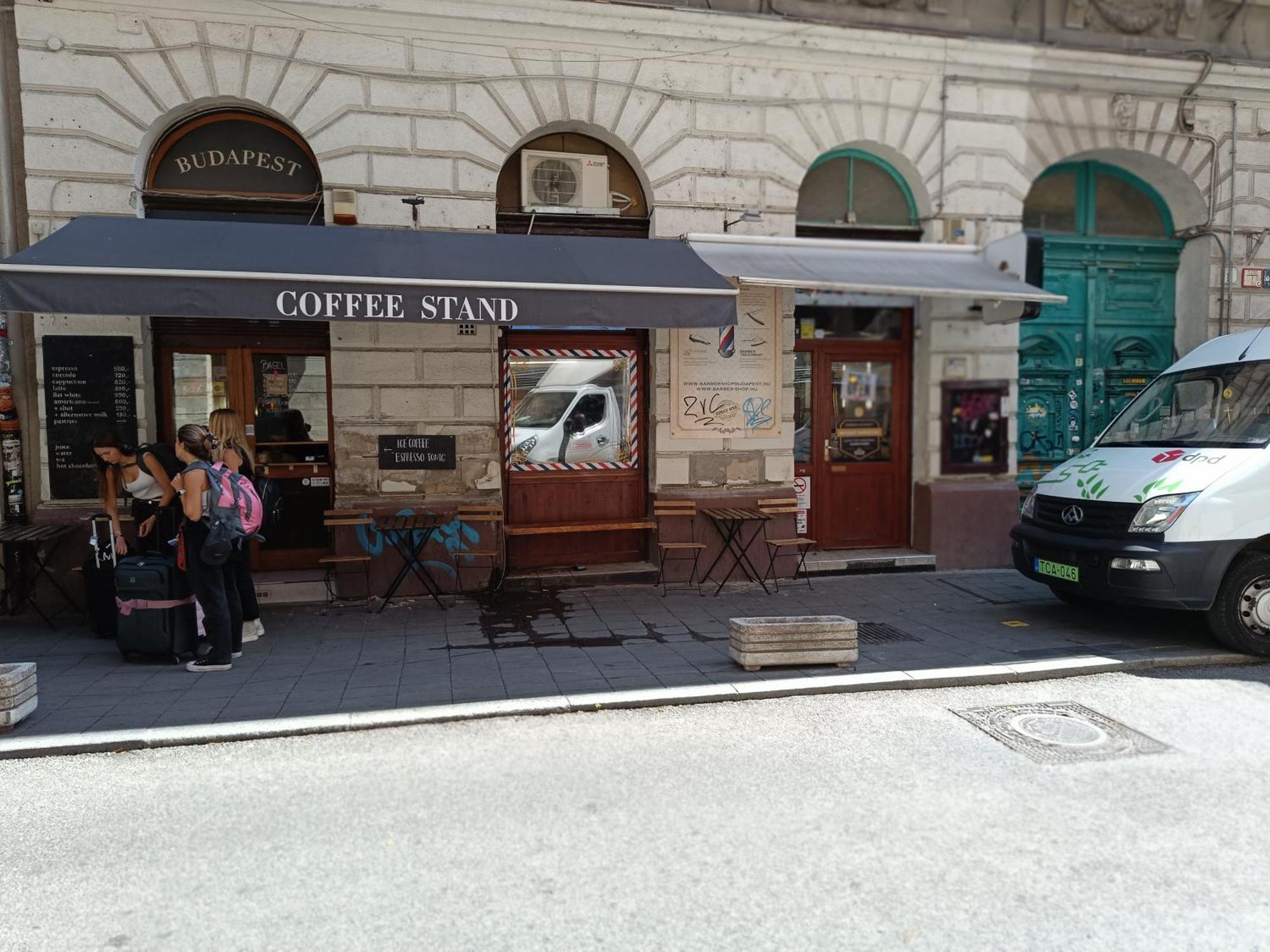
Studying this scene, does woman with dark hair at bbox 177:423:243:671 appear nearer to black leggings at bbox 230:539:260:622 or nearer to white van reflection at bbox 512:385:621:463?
black leggings at bbox 230:539:260:622

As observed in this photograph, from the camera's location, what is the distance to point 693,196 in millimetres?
9195

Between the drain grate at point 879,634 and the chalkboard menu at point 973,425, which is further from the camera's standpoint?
the chalkboard menu at point 973,425

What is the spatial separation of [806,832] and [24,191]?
849 centimetres

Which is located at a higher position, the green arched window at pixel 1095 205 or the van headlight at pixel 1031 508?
the green arched window at pixel 1095 205

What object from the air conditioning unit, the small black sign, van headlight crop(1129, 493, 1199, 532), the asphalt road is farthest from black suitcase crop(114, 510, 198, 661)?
van headlight crop(1129, 493, 1199, 532)

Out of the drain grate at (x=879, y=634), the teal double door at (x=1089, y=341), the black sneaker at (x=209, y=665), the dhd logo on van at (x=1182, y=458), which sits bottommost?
the drain grate at (x=879, y=634)

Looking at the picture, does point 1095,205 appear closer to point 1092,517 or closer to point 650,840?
point 1092,517

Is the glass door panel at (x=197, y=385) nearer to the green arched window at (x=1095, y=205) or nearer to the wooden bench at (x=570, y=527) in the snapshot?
the wooden bench at (x=570, y=527)

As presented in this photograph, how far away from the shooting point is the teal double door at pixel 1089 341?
1066 centimetres

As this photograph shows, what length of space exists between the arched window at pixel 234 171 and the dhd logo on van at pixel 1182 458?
7.73 metres

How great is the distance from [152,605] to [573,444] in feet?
14.1

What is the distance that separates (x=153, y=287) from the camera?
6570 mm

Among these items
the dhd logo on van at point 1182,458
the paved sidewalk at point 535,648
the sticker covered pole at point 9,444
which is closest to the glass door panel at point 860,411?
the paved sidewalk at point 535,648

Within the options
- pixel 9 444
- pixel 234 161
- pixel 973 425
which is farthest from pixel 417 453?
pixel 973 425
